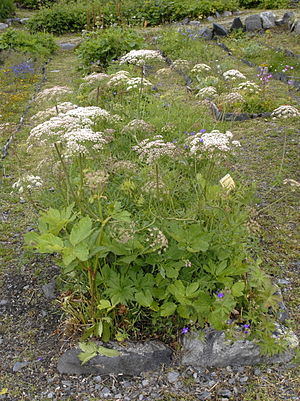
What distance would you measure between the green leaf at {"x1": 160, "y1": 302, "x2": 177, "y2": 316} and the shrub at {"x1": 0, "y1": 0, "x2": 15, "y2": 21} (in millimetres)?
15898

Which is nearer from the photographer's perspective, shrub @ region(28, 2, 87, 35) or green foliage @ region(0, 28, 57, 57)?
green foliage @ region(0, 28, 57, 57)

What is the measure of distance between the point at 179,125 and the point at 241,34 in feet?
27.3

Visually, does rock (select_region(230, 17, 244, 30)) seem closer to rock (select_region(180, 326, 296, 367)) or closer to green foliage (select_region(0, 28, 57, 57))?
green foliage (select_region(0, 28, 57, 57))

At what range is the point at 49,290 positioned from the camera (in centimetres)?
349

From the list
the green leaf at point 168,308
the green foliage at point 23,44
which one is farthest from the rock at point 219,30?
the green leaf at point 168,308

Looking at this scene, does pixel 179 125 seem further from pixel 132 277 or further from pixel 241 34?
pixel 241 34

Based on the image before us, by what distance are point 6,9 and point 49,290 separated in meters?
15.7

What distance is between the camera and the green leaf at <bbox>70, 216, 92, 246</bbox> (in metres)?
A: 2.50

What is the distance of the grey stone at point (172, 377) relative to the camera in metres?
2.74

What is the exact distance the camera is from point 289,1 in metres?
15.7

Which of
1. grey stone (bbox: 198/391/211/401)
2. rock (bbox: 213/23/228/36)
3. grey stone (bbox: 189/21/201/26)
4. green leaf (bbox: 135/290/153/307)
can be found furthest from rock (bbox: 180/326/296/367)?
grey stone (bbox: 189/21/201/26)

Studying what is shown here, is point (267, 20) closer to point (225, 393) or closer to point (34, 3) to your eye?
point (34, 3)

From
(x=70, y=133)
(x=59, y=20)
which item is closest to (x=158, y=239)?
(x=70, y=133)

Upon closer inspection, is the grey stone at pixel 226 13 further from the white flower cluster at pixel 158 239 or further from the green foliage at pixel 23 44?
the white flower cluster at pixel 158 239
